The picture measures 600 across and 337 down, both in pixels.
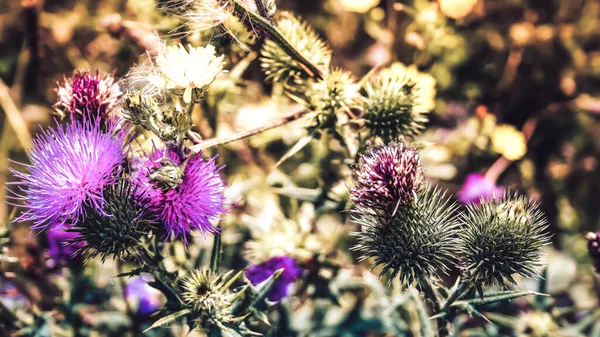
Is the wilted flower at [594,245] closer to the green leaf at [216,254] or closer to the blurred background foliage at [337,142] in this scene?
the blurred background foliage at [337,142]

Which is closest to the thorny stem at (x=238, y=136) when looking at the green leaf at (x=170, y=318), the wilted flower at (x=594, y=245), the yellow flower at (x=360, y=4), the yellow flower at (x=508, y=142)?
the green leaf at (x=170, y=318)

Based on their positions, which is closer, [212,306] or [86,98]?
[212,306]

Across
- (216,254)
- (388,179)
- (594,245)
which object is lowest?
(216,254)

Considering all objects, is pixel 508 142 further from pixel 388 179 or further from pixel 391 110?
pixel 388 179

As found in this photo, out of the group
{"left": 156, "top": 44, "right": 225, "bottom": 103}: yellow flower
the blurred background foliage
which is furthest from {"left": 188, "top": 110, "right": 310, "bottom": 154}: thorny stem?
the blurred background foliage

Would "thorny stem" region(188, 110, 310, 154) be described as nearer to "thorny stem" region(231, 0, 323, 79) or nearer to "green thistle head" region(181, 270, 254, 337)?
"thorny stem" region(231, 0, 323, 79)

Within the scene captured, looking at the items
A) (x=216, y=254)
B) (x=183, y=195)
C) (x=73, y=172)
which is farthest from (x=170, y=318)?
(x=73, y=172)

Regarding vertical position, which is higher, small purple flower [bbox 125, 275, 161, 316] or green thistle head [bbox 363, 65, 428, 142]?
green thistle head [bbox 363, 65, 428, 142]
